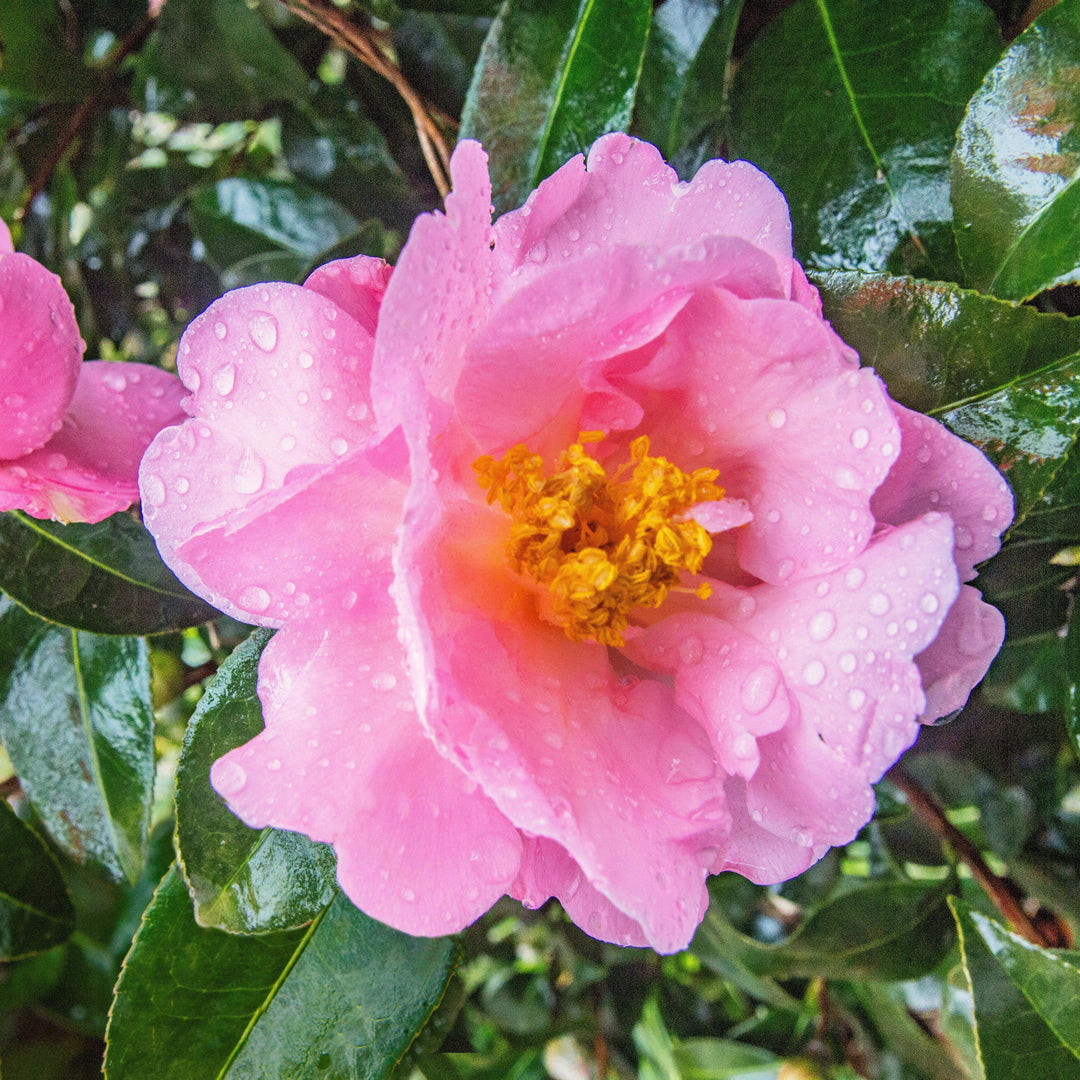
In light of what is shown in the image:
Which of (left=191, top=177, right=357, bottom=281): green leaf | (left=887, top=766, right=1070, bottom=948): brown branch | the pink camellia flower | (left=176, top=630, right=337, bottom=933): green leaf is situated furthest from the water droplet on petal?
(left=887, top=766, right=1070, bottom=948): brown branch

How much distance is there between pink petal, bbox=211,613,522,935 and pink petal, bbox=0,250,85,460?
0.27 meters

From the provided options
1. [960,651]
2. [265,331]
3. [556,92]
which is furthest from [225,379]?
[960,651]

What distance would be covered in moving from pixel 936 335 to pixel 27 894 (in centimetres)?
106

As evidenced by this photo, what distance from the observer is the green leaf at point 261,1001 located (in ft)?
2.45

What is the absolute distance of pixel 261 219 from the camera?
1.25 metres

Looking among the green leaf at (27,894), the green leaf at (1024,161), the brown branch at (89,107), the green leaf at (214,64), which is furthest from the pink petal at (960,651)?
the brown branch at (89,107)

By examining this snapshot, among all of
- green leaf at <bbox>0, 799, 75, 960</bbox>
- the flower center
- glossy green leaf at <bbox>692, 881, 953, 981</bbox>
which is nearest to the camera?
the flower center

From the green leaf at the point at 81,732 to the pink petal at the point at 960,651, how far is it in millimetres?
696

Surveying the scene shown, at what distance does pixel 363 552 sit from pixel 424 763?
0.13m

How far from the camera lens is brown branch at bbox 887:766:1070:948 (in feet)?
3.54

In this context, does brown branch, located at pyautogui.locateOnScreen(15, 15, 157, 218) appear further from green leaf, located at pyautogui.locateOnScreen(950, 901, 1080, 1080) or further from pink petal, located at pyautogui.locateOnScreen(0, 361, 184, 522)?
green leaf, located at pyautogui.locateOnScreen(950, 901, 1080, 1080)

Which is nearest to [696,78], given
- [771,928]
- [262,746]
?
[262,746]

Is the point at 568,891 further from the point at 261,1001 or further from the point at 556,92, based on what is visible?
the point at 556,92

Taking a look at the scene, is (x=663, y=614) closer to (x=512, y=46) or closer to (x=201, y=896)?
(x=201, y=896)
